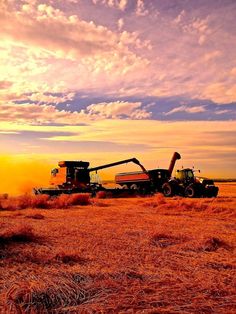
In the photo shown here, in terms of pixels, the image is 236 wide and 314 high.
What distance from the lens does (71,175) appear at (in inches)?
1375

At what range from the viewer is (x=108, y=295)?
583cm

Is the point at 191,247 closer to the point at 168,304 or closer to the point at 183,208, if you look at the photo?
the point at 168,304

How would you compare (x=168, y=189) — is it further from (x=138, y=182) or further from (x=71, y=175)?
(x=71, y=175)

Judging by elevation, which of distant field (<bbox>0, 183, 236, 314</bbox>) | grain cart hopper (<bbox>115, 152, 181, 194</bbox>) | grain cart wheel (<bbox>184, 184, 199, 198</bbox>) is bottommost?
distant field (<bbox>0, 183, 236, 314</bbox>)

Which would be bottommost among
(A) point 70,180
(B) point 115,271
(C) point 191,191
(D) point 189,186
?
(B) point 115,271

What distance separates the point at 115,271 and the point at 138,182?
31174 mm

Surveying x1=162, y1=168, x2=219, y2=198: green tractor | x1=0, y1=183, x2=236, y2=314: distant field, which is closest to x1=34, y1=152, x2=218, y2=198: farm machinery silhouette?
x1=162, y1=168, x2=219, y2=198: green tractor

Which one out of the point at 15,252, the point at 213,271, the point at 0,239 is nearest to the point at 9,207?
the point at 0,239

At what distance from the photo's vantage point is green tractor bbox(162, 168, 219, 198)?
32.2 meters

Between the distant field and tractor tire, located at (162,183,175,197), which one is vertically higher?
tractor tire, located at (162,183,175,197)

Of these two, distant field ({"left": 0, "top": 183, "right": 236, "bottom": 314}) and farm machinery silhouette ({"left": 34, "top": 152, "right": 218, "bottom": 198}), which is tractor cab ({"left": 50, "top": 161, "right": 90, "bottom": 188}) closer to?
farm machinery silhouette ({"left": 34, "top": 152, "right": 218, "bottom": 198})

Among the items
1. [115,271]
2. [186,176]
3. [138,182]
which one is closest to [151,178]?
[138,182]

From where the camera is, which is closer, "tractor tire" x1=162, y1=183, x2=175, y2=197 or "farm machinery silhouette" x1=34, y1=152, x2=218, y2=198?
"farm machinery silhouette" x1=34, y1=152, x2=218, y2=198

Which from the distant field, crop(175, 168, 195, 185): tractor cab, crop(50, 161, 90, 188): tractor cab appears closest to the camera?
the distant field
